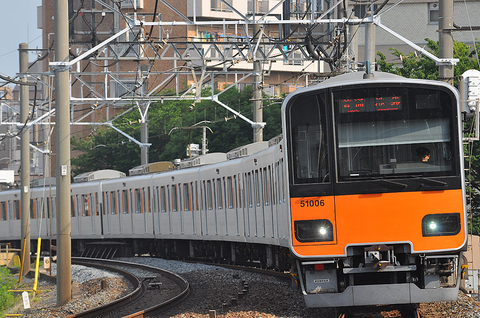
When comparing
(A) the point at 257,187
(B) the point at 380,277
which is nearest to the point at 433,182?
(B) the point at 380,277

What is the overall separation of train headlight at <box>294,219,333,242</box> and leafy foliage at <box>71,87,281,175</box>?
26.2 meters

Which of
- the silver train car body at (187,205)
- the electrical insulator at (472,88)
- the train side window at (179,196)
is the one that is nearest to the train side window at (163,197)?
the silver train car body at (187,205)

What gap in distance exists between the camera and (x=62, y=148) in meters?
13.2

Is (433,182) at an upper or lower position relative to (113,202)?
upper

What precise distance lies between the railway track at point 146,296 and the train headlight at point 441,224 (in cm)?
420

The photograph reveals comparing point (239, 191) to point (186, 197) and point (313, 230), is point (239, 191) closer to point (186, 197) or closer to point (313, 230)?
point (186, 197)

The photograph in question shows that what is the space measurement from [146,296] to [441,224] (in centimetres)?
684

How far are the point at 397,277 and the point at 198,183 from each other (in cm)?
1172

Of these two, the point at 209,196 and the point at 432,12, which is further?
the point at 432,12

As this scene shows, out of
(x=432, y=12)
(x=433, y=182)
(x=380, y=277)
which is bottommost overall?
(x=380, y=277)

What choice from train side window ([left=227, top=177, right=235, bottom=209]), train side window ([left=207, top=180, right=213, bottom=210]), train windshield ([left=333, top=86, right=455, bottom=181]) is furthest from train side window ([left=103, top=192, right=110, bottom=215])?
train windshield ([left=333, top=86, right=455, bottom=181])

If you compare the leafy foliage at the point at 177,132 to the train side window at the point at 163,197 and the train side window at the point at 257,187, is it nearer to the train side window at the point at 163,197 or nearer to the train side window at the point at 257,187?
the train side window at the point at 163,197

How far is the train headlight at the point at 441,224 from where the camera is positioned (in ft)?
27.1

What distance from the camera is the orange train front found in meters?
8.28
